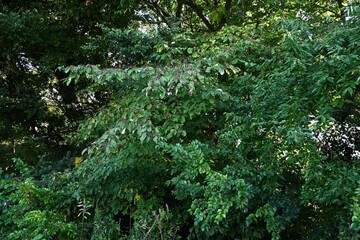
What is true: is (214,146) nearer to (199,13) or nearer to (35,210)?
(35,210)

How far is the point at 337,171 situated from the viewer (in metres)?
2.81

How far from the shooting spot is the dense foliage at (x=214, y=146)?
2.73 metres

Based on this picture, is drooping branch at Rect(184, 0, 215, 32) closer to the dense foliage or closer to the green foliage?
the dense foliage

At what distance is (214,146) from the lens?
346 cm

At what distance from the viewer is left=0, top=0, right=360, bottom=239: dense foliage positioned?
273 centimetres

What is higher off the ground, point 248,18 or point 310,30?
point 248,18

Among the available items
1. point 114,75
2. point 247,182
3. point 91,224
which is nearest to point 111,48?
point 114,75

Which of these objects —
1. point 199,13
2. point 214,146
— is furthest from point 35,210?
point 199,13

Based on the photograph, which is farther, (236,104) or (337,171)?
(236,104)

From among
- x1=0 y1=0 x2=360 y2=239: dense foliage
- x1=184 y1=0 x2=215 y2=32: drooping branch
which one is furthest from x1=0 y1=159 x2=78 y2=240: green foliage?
x1=184 y1=0 x2=215 y2=32: drooping branch

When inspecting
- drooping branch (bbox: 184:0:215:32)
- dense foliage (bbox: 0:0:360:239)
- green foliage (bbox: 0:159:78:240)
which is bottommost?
green foliage (bbox: 0:159:78:240)

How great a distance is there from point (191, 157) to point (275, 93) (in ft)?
3.14

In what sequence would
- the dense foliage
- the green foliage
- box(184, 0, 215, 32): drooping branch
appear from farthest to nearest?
box(184, 0, 215, 32): drooping branch < the green foliage < the dense foliage

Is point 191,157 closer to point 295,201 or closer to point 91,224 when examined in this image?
point 295,201
